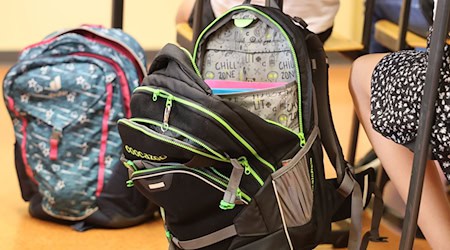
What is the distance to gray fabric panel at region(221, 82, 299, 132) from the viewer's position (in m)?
1.51

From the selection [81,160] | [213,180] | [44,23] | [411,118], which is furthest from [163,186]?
[44,23]

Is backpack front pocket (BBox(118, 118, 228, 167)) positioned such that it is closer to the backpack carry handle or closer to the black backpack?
the black backpack

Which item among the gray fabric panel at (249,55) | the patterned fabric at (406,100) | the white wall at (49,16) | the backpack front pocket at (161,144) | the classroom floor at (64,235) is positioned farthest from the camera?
the white wall at (49,16)

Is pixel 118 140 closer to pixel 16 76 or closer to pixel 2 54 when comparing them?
pixel 16 76

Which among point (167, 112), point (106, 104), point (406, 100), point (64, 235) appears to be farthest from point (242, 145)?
point (64, 235)

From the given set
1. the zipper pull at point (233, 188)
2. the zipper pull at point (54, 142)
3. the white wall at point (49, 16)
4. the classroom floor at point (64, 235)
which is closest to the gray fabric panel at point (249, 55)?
the zipper pull at point (233, 188)

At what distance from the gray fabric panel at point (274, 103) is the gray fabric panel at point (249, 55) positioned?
4cm

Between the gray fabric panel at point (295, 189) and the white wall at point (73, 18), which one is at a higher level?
the gray fabric panel at point (295, 189)

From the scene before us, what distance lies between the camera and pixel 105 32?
2.04 metres

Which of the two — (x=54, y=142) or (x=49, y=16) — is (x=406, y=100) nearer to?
(x=54, y=142)

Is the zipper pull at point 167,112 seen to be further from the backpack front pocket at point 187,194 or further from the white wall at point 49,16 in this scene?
the white wall at point 49,16

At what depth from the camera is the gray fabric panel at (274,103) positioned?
1.51m

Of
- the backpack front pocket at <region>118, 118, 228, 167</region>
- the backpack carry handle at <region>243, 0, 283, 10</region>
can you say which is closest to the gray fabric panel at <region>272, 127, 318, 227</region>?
the backpack front pocket at <region>118, 118, 228, 167</region>

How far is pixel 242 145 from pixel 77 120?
667mm
